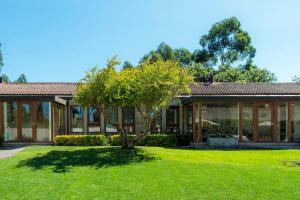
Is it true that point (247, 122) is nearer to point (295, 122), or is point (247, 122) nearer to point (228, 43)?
point (295, 122)

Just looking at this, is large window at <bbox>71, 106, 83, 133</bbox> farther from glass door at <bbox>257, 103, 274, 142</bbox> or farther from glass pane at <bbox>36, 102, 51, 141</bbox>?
glass door at <bbox>257, 103, 274, 142</bbox>

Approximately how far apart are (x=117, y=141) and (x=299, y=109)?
35.2ft

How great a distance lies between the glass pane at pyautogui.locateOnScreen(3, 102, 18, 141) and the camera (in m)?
22.5

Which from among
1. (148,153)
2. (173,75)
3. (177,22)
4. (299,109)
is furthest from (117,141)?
(299,109)

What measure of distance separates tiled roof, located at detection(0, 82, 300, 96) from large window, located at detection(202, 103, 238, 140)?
191 cm

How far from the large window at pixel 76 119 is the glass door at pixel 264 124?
11183mm

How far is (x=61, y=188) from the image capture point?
1076cm

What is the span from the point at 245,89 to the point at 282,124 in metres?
4.54

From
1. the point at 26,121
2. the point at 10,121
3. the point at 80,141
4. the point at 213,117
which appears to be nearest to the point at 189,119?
the point at 213,117

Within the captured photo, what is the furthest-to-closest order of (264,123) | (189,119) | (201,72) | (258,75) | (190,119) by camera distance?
(258,75) < (201,72) < (189,119) < (190,119) < (264,123)

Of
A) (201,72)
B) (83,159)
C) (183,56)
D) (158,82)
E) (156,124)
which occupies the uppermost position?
(183,56)

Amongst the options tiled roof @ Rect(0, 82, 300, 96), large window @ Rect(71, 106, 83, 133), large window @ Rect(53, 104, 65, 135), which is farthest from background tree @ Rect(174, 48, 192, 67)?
large window @ Rect(53, 104, 65, 135)

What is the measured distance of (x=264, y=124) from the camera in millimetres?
23078

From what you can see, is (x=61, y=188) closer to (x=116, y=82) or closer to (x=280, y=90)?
(x=116, y=82)
